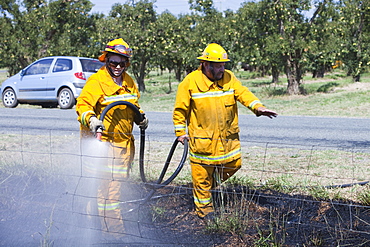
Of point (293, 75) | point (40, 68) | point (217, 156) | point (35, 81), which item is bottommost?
point (217, 156)

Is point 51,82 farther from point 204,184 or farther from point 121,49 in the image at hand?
point 204,184

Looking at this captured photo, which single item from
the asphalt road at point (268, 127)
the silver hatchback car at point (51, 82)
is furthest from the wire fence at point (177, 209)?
the silver hatchback car at point (51, 82)

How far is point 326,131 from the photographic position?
31.7ft

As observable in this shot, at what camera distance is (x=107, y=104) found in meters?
4.29

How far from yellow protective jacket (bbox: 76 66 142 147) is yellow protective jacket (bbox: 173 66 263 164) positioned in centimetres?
46

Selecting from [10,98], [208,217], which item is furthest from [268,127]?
[10,98]

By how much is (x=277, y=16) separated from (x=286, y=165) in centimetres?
1197

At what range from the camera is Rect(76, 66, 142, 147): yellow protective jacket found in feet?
13.8

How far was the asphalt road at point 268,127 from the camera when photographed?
857 cm

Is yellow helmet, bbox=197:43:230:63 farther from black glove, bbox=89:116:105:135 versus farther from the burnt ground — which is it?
the burnt ground

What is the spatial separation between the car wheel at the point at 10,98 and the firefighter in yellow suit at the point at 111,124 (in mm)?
11689

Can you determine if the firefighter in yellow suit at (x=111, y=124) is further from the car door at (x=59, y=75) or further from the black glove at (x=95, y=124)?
the car door at (x=59, y=75)

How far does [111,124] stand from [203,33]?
752 inches

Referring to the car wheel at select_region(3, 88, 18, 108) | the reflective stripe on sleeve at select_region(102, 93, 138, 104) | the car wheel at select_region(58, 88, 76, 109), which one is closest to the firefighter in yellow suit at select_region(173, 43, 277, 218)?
the reflective stripe on sleeve at select_region(102, 93, 138, 104)
